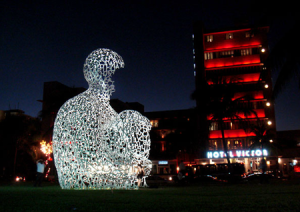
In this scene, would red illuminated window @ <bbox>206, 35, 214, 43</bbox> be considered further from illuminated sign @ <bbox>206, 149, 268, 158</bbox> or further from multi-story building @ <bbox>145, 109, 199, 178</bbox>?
illuminated sign @ <bbox>206, 149, 268, 158</bbox>

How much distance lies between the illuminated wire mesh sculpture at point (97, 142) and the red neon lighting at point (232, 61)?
109 feet

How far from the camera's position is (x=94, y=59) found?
1238 centimetres

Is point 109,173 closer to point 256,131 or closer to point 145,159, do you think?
point 145,159

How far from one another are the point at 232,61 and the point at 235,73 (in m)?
1.89

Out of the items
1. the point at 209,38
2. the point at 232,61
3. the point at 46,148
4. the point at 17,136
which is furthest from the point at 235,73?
the point at 17,136

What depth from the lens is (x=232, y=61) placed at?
4350 cm

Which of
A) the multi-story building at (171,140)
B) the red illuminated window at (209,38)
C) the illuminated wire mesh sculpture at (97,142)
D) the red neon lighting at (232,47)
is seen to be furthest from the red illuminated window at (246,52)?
the illuminated wire mesh sculpture at (97,142)

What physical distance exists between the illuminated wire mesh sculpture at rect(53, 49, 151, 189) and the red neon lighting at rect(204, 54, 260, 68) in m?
33.3

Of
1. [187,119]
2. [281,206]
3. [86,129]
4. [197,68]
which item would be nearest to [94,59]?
[86,129]

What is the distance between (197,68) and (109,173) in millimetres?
33571

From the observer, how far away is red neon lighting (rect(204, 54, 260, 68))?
4275 centimetres

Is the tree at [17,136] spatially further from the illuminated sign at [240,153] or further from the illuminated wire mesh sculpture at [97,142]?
the illuminated sign at [240,153]

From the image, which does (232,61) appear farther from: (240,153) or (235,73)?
(240,153)

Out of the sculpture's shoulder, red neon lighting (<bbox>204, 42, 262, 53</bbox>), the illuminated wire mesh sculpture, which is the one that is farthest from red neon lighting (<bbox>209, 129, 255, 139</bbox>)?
the sculpture's shoulder
